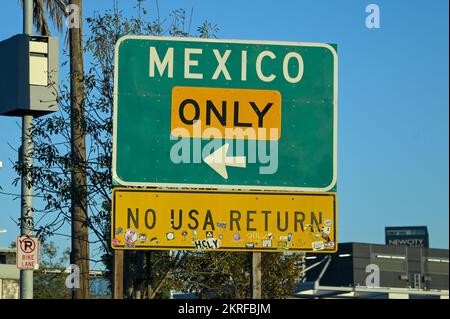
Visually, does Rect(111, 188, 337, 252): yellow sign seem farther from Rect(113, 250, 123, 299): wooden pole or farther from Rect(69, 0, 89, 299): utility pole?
Rect(69, 0, 89, 299): utility pole

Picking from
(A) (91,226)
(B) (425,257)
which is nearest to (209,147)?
(A) (91,226)

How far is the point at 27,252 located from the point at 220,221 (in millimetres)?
9247

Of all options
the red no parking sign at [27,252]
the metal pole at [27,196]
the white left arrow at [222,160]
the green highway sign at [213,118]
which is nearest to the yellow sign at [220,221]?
the green highway sign at [213,118]

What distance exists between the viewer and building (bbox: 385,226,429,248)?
140250 millimetres

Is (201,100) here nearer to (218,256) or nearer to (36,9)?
(218,256)

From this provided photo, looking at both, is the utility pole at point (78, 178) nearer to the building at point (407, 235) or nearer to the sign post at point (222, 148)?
the sign post at point (222, 148)

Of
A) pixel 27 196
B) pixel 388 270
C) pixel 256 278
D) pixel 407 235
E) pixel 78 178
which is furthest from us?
pixel 407 235

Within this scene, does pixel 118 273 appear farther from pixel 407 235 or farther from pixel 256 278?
pixel 407 235

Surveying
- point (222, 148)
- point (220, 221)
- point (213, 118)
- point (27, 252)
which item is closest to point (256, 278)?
point (220, 221)

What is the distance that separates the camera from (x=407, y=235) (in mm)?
146125

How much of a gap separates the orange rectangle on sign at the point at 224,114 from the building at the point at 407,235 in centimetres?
13094

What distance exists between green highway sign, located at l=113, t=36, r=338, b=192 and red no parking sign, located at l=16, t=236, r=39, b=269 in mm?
8210
